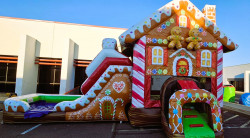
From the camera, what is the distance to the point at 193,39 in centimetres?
398

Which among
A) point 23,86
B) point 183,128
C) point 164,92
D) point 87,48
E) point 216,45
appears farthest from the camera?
point 87,48

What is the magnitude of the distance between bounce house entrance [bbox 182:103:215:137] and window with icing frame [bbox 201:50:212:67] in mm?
1302

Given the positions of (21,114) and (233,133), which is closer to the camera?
(233,133)

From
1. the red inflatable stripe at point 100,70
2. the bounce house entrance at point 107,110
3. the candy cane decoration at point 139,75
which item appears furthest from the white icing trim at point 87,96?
the candy cane decoration at point 139,75

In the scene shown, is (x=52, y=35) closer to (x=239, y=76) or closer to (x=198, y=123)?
(x=198, y=123)

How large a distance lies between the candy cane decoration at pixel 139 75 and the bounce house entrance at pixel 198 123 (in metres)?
1.17

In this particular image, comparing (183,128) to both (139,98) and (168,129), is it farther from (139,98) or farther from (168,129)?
(139,98)

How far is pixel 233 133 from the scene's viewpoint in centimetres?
357

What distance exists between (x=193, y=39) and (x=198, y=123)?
2240 millimetres

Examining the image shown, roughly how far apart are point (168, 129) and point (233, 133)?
6.17ft

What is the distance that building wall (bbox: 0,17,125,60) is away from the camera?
9750 millimetres

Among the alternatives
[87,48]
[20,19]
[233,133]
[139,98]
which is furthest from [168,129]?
[20,19]

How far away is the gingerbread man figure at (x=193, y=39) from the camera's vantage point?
13.0 ft

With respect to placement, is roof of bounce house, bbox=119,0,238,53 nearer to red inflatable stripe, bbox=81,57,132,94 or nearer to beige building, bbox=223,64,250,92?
red inflatable stripe, bbox=81,57,132,94
